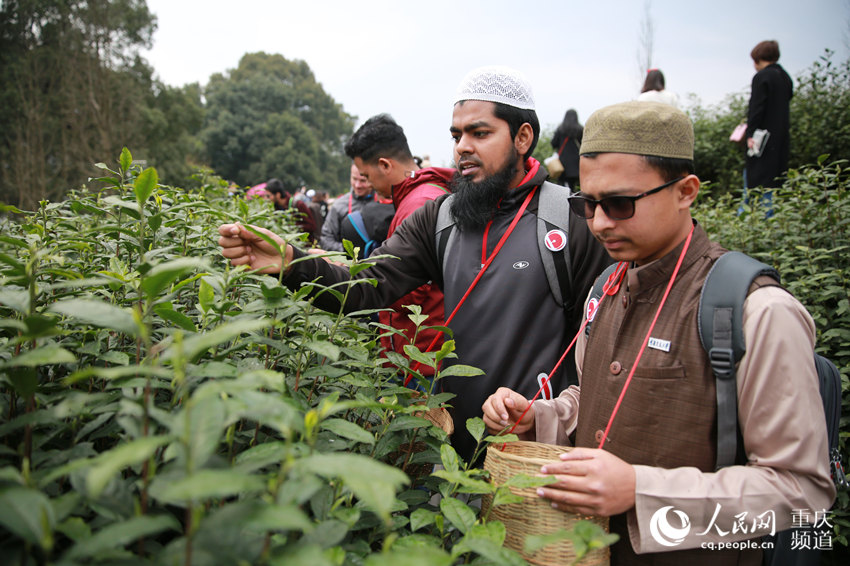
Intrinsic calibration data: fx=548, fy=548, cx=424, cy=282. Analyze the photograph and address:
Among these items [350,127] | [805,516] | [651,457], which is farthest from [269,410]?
[350,127]

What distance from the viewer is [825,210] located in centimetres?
393

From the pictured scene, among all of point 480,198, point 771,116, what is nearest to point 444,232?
point 480,198

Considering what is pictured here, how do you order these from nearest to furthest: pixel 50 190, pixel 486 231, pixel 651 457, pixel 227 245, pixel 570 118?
pixel 651 457, pixel 227 245, pixel 486 231, pixel 570 118, pixel 50 190

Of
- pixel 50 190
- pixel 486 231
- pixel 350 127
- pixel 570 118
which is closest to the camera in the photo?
pixel 486 231

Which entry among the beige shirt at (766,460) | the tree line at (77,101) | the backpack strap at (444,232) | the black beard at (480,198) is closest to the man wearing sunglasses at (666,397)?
the beige shirt at (766,460)

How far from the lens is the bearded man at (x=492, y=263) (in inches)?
95.9

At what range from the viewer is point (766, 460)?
1433mm

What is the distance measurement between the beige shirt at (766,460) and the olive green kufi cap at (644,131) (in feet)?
1.71

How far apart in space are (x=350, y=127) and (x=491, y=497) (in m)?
76.1

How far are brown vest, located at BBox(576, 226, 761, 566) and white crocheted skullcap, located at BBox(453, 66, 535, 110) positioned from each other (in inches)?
50.7

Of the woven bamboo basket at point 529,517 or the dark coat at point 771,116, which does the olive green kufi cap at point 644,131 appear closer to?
the woven bamboo basket at point 529,517

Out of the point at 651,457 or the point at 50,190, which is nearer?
the point at 651,457

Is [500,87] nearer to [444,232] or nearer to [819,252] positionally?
[444,232]

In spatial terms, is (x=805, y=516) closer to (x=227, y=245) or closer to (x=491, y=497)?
(x=491, y=497)
